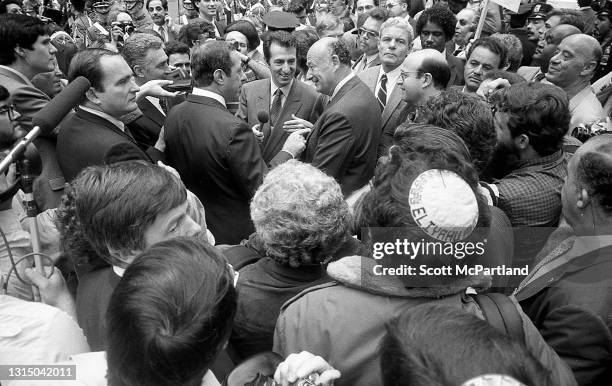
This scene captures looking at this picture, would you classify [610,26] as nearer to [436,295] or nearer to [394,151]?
[394,151]

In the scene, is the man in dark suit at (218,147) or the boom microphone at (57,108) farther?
the man in dark suit at (218,147)

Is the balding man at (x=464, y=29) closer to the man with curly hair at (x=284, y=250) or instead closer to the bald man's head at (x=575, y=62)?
the bald man's head at (x=575, y=62)

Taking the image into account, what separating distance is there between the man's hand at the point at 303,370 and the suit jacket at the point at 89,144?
1.75 meters

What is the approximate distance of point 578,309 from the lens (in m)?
1.63

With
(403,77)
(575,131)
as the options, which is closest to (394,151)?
(403,77)

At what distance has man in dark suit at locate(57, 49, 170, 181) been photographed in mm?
2783

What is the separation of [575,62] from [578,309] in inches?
126

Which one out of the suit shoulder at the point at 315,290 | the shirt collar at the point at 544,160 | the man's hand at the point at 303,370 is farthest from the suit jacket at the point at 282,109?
the man's hand at the point at 303,370

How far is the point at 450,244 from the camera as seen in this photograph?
1.50m

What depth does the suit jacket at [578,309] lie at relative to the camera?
1.59m

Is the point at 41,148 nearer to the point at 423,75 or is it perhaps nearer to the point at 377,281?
the point at 377,281

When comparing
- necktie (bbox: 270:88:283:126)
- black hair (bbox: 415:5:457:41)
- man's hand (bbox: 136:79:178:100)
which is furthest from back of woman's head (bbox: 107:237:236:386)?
black hair (bbox: 415:5:457:41)

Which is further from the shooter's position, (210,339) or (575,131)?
(575,131)

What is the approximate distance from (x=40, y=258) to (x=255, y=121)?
3.00 m
